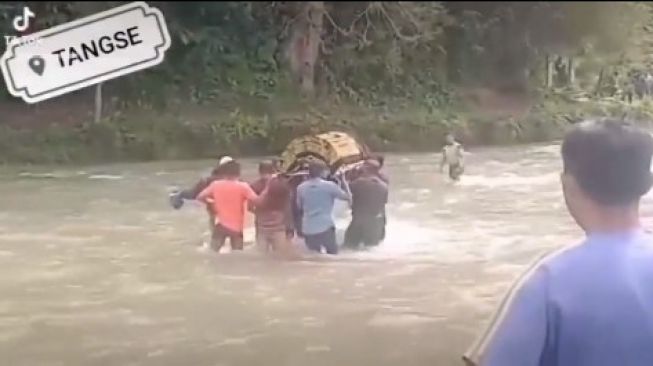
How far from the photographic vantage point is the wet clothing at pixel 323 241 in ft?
9.57

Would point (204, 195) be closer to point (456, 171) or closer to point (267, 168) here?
point (267, 168)

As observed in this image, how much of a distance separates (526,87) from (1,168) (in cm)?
120

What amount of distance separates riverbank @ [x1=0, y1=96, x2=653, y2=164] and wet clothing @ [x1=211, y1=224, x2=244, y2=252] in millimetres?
1158

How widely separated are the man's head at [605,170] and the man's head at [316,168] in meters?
1.99

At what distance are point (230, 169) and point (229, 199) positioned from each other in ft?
1.38

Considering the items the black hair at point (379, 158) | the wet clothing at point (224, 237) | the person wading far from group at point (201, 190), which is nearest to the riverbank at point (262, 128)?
the black hair at point (379, 158)

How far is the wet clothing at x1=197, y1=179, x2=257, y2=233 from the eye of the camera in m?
2.81

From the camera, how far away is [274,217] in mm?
2947

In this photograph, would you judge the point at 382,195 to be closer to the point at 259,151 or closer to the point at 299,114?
the point at 259,151

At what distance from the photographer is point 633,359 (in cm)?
79

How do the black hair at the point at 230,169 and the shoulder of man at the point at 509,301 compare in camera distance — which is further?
the black hair at the point at 230,169

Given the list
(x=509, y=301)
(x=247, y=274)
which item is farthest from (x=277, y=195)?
(x=509, y=301)

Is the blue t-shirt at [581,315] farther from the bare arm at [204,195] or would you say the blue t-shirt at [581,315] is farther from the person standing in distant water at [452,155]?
the bare arm at [204,195]

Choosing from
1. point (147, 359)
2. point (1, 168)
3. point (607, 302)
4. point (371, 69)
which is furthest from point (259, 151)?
point (607, 302)
